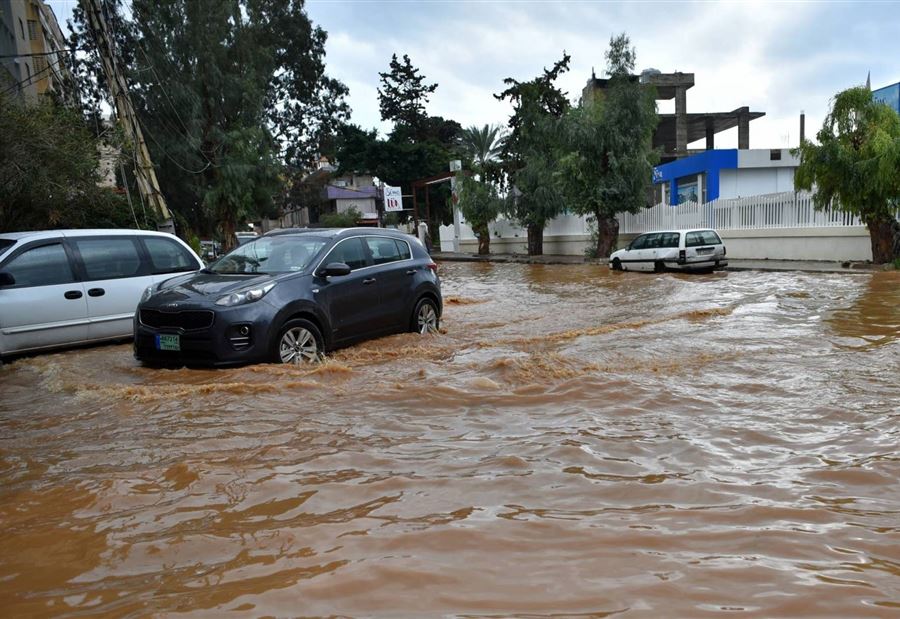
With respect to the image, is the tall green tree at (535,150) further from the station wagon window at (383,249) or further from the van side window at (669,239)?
the station wagon window at (383,249)

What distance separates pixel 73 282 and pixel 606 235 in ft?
77.9

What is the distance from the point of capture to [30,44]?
128ft

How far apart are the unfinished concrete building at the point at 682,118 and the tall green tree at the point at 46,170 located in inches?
1206

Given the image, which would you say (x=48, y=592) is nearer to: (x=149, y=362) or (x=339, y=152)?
(x=149, y=362)

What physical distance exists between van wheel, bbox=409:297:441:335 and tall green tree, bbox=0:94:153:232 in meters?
7.89

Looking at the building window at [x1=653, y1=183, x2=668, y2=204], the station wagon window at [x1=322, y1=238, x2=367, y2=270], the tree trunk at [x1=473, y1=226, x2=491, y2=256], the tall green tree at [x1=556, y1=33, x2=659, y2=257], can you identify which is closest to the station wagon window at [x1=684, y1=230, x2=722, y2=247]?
the tall green tree at [x1=556, y1=33, x2=659, y2=257]

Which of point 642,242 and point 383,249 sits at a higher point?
point 383,249

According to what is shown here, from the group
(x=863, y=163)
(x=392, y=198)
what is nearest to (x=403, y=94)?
(x=392, y=198)

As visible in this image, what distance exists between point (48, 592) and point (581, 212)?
28.1 m

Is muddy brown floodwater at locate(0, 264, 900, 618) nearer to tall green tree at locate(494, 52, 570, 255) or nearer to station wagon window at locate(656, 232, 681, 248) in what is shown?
station wagon window at locate(656, 232, 681, 248)

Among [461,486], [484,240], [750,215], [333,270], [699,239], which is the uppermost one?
[750,215]

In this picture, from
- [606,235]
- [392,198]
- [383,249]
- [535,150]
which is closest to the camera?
[383,249]

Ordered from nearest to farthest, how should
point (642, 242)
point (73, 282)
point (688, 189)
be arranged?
point (73, 282) → point (642, 242) → point (688, 189)

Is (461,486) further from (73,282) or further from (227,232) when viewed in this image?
(227,232)
